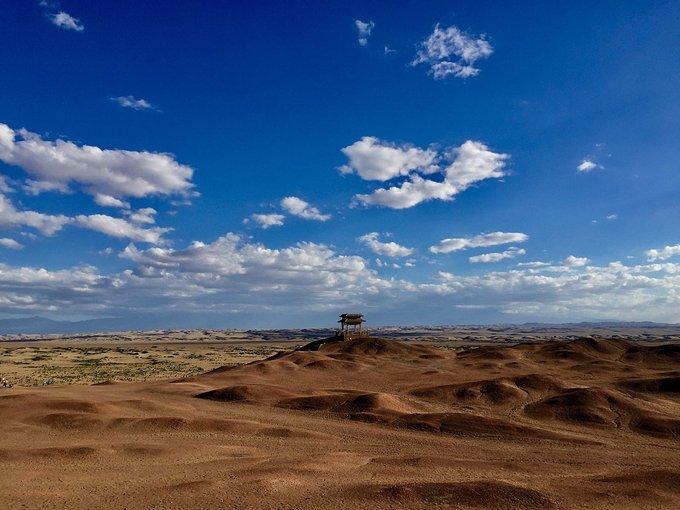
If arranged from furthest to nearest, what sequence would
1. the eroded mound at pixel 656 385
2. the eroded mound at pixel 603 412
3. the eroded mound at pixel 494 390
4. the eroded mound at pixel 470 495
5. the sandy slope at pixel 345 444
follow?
the eroded mound at pixel 656 385 → the eroded mound at pixel 494 390 → the eroded mound at pixel 603 412 → the sandy slope at pixel 345 444 → the eroded mound at pixel 470 495

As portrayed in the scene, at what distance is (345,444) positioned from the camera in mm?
22656

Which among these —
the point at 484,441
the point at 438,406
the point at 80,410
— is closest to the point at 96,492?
the point at 80,410

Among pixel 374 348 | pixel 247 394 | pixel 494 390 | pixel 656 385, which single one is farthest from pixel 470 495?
pixel 374 348

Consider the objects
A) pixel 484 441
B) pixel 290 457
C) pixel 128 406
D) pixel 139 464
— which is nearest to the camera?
pixel 139 464

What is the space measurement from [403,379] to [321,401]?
13.5 meters

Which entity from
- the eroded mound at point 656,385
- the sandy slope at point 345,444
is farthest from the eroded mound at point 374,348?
the eroded mound at point 656,385

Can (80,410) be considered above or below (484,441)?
above

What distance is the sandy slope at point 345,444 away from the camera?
587 inches

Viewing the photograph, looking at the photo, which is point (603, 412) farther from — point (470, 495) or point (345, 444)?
point (470, 495)

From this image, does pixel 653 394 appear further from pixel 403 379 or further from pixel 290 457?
pixel 290 457

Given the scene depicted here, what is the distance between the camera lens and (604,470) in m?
18.9

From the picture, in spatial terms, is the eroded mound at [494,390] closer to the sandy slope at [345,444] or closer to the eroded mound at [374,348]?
the sandy slope at [345,444]

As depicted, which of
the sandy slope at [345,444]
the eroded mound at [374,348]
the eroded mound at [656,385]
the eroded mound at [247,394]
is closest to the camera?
the sandy slope at [345,444]

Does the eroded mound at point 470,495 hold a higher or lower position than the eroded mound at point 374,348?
lower
